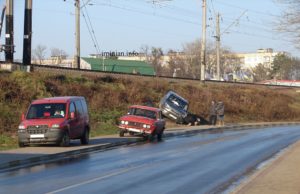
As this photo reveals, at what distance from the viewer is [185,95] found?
5844 centimetres

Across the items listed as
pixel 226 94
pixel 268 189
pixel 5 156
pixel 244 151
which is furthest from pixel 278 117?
pixel 268 189

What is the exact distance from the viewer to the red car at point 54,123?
24.5m

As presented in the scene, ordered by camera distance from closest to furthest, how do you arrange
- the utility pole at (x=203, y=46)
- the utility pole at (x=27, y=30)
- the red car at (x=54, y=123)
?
the red car at (x=54, y=123)
the utility pole at (x=27, y=30)
the utility pole at (x=203, y=46)

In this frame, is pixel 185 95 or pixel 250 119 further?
pixel 250 119

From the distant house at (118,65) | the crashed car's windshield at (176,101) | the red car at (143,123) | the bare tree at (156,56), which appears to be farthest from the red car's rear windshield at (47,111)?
the bare tree at (156,56)

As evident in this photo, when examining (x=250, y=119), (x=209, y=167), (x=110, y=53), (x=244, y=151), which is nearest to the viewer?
(x=209, y=167)

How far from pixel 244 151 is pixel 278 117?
45.4 metres

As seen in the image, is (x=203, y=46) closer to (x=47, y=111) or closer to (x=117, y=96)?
(x=117, y=96)

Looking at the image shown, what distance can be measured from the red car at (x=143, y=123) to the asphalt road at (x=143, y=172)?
6.20 meters

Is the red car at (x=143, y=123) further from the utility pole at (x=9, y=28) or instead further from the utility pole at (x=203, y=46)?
the utility pole at (x=203, y=46)

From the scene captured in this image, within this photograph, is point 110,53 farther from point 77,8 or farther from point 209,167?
point 209,167

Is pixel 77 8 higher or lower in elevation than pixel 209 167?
higher

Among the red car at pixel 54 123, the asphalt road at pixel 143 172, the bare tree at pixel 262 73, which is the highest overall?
the bare tree at pixel 262 73

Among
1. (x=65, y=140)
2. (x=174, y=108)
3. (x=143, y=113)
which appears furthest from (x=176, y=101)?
(x=65, y=140)
